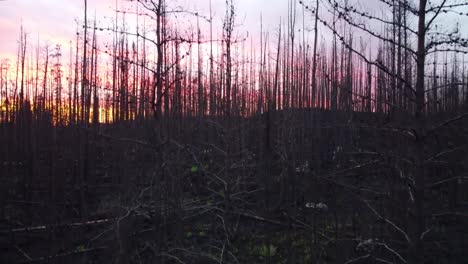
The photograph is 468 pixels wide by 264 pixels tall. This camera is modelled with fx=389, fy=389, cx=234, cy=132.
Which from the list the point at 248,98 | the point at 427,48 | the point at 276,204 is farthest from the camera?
the point at 248,98

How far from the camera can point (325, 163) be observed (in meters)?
8.74

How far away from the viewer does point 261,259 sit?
14.9ft

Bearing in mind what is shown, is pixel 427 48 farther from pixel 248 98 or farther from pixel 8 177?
pixel 248 98

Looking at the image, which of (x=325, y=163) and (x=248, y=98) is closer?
(x=325, y=163)

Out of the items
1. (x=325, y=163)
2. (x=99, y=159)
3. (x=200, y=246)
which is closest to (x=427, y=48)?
(x=200, y=246)

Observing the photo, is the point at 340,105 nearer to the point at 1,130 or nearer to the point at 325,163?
the point at 325,163

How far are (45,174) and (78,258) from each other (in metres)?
3.55

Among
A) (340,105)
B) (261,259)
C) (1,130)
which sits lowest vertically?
(261,259)

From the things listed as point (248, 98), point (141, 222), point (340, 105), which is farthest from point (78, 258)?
point (248, 98)

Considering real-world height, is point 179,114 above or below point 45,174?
above

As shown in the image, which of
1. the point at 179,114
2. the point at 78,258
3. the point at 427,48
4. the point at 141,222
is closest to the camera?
the point at 427,48

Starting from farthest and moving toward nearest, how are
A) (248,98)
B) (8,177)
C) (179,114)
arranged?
(248,98), (179,114), (8,177)

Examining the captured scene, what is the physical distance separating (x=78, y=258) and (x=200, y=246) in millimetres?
1376

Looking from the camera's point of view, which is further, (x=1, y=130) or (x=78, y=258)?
(x=1, y=130)
